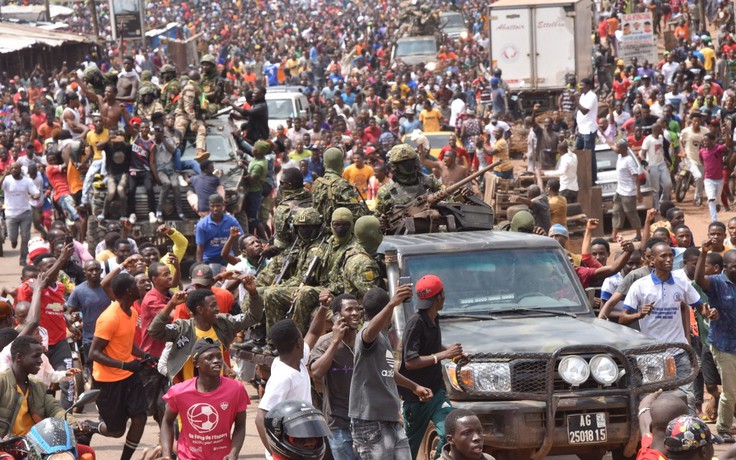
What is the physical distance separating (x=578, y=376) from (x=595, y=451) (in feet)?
2.16

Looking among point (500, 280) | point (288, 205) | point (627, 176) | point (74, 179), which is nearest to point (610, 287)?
point (500, 280)

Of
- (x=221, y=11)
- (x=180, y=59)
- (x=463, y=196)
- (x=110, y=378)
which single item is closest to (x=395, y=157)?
(x=463, y=196)

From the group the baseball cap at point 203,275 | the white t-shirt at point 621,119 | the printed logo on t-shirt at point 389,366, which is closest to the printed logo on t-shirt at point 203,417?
the printed logo on t-shirt at point 389,366

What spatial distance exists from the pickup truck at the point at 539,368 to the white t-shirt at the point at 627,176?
1128 cm

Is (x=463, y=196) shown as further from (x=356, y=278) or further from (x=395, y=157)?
(x=356, y=278)

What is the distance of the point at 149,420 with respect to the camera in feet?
41.7

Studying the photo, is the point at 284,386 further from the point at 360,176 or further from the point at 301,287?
the point at 360,176

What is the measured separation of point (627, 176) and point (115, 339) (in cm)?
1254

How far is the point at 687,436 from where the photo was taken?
5402mm

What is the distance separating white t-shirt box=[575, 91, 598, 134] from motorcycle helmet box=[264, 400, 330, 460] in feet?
59.8

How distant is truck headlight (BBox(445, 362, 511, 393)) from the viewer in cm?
870

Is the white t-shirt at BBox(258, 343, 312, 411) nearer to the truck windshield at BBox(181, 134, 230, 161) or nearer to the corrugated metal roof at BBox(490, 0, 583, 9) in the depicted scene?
the truck windshield at BBox(181, 134, 230, 161)

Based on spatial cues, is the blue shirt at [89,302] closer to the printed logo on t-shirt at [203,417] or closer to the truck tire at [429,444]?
the truck tire at [429,444]

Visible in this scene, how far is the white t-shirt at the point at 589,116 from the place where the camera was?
75.8 feet
